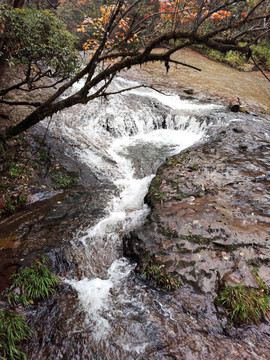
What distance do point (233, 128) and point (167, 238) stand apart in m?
7.00

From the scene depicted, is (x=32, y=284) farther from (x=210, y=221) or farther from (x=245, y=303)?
(x=210, y=221)

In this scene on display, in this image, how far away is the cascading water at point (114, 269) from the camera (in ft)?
10.3

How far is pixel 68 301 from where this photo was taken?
146 inches

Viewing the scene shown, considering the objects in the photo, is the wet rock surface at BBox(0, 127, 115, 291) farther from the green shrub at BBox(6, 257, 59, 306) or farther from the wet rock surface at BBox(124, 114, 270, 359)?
the wet rock surface at BBox(124, 114, 270, 359)

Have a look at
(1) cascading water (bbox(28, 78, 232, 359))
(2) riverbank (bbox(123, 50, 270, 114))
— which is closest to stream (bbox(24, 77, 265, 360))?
(1) cascading water (bbox(28, 78, 232, 359))

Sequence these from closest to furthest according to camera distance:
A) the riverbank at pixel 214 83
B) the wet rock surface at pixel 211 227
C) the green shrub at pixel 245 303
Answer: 1. the green shrub at pixel 245 303
2. the wet rock surface at pixel 211 227
3. the riverbank at pixel 214 83

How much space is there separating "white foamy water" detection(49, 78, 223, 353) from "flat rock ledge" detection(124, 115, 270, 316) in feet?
1.86

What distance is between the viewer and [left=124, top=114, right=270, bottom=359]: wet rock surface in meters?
3.73

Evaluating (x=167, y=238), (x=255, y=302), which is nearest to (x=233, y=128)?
(x=167, y=238)

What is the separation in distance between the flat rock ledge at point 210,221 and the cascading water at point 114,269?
1.82ft

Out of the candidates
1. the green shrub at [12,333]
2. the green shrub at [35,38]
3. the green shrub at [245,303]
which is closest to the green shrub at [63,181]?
the green shrub at [35,38]

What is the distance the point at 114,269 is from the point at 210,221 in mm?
2300

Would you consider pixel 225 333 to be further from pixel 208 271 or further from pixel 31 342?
pixel 31 342

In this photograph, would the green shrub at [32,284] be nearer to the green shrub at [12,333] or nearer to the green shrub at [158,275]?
the green shrub at [12,333]
